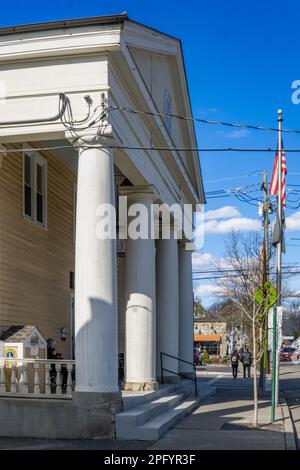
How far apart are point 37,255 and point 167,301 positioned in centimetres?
481

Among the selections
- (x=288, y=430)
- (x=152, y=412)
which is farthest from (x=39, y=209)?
(x=288, y=430)

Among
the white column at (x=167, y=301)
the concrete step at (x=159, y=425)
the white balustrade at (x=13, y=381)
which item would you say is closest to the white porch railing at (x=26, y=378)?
the white balustrade at (x=13, y=381)

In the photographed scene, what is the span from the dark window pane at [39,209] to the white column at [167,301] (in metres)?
4.27

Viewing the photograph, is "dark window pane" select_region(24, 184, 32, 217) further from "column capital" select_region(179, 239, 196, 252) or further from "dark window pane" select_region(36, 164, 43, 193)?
"column capital" select_region(179, 239, 196, 252)

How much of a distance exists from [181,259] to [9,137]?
11.6m

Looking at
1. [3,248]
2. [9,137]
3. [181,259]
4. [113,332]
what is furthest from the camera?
[181,259]

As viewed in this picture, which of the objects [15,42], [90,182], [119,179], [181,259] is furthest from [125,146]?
[181,259]

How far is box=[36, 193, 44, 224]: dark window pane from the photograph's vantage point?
16.2m

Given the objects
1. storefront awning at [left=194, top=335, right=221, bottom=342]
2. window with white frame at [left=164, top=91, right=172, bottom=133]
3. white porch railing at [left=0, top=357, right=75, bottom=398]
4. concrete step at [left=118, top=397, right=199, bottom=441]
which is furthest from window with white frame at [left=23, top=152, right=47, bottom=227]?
storefront awning at [left=194, top=335, right=221, bottom=342]

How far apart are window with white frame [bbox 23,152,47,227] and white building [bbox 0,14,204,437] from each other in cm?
3

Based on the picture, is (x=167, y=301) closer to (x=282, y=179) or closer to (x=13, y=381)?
(x=282, y=179)

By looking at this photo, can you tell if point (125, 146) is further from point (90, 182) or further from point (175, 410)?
point (175, 410)

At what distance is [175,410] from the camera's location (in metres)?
14.5

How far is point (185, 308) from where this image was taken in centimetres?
2273
